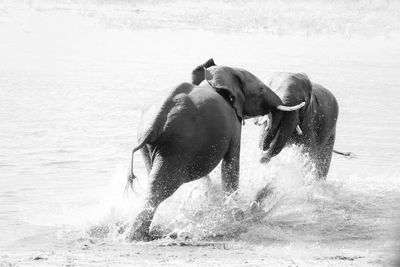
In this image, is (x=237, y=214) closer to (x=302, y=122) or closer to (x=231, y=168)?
(x=231, y=168)

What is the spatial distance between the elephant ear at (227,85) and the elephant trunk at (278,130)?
0.87 m

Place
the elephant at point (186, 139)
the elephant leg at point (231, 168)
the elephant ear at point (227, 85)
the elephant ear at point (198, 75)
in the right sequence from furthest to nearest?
the elephant ear at point (198, 75), the elephant ear at point (227, 85), the elephant leg at point (231, 168), the elephant at point (186, 139)

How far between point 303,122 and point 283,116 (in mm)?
739

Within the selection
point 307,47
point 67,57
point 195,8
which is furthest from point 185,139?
point 195,8

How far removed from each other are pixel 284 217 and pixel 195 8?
2979 cm

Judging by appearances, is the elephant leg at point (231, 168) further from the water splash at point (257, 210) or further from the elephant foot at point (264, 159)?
the elephant foot at point (264, 159)

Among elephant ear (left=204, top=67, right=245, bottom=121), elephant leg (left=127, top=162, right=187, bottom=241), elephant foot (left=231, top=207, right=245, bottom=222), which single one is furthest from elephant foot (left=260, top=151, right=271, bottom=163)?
elephant leg (left=127, top=162, right=187, bottom=241)

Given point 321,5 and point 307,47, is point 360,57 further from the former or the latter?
point 321,5

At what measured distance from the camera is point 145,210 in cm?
914

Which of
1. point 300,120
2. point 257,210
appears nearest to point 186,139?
point 257,210

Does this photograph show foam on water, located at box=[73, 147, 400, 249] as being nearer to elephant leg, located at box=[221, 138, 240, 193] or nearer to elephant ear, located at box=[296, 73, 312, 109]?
elephant leg, located at box=[221, 138, 240, 193]

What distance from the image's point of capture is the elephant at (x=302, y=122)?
36.7ft

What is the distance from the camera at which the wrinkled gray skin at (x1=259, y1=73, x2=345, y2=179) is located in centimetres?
1119

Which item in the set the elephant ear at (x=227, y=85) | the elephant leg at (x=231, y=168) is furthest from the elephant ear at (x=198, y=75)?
the elephant leg at (x=231, y=168)
